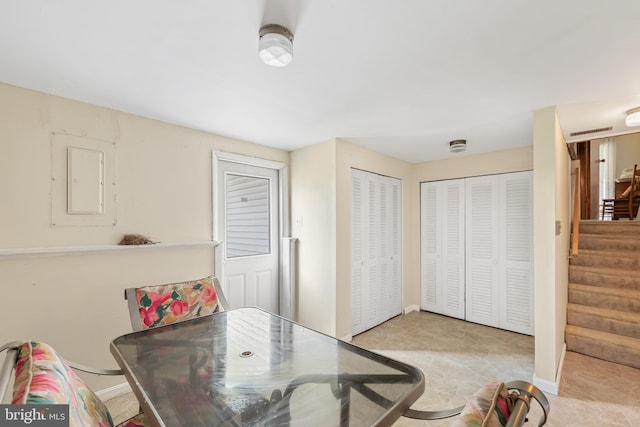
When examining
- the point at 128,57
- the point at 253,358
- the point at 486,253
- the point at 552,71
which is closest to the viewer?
the point at 253,358

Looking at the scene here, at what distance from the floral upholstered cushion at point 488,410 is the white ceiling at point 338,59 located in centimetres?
140

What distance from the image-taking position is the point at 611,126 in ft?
8.81

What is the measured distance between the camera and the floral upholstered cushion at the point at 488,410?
0.62 metres

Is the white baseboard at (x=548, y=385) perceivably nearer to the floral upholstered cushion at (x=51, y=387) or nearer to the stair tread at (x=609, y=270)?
the stair tread at (x=609, y=270)

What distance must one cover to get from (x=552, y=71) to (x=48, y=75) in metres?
3.08

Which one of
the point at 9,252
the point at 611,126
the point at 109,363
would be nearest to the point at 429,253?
the point at 611,126

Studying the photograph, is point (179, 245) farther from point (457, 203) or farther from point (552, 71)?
point (457, 203)

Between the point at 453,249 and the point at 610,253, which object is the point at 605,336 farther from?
the point at 453,249

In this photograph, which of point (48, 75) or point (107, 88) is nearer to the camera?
point (48, 75)

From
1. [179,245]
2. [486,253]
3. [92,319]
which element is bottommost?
[92,319]

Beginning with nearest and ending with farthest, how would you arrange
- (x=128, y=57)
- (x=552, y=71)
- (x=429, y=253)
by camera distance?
(x=128, y=57) → (x=552, y=71) → (x=429, y=253)

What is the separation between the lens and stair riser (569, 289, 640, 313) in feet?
9.85

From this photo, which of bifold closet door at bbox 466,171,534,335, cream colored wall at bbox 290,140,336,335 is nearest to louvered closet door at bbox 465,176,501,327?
bifold closet door at bbox 466,171,534,335

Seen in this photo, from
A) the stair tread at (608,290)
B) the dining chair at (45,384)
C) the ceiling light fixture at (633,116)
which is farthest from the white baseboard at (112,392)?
the stair tread at (608,290)
